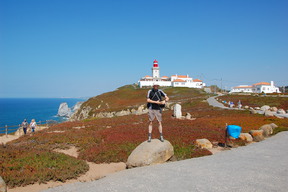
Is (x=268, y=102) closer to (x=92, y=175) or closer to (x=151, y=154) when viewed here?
(x=151, y=154)

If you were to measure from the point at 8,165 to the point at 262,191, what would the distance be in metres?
12.2

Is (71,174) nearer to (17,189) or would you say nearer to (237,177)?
(17,189)

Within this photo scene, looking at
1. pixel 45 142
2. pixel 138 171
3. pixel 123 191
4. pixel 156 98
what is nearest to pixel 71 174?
pixel 138 171

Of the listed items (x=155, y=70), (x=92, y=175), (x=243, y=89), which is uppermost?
(x=155, y=70)

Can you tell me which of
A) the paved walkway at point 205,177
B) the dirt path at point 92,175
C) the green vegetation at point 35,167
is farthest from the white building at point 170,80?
the paved walkway at point 205,177

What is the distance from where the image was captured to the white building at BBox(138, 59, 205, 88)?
13662 centimetres

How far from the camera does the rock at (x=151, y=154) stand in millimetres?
10656

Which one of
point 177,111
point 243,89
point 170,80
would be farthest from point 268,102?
point 170,80

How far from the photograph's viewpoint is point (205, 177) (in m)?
8.82

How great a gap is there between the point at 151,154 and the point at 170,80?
137256 mm

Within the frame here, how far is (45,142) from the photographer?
67.3 feet

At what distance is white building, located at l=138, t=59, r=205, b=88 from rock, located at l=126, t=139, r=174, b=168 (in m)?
125

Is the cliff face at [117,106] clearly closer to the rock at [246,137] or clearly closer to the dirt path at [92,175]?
the rock at [246,137]

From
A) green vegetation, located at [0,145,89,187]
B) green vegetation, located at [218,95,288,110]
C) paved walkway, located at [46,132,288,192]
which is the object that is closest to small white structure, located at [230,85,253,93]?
green vegetation, located at [218,95,288,110]
